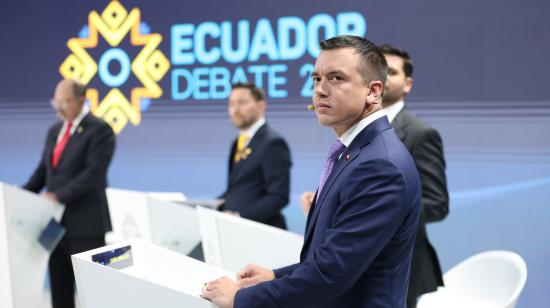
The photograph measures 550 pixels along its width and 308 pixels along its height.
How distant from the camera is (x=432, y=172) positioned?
2.79m

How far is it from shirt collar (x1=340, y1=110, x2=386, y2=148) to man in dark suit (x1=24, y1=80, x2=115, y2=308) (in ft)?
9.19

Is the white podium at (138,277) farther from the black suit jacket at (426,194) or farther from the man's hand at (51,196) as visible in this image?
the man's hand at (51,196)

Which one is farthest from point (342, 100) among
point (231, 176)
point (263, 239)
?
point (231, 176)

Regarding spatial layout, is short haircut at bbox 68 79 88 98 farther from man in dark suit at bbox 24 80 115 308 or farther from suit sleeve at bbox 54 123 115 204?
suit sleeve at bbox 54 123 115 204

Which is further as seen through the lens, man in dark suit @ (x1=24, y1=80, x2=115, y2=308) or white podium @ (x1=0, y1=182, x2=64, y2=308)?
man in dark suit @ (x1=24, y1=80, x2=115, y2=308)

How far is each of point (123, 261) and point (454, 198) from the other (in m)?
3.34

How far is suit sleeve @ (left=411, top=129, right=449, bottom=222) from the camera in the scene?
277 centimetres

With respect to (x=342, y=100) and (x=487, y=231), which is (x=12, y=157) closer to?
(x=487, y=231)

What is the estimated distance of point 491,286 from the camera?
10.4 feet

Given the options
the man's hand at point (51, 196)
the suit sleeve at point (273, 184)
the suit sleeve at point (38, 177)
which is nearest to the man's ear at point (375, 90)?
the suit sleeve at point (273, 184)

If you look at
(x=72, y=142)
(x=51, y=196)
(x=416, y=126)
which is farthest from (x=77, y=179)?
(x=416, y=126)

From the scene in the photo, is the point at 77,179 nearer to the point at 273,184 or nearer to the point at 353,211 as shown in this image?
the point at 273,184

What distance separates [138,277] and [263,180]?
2352 millimetres

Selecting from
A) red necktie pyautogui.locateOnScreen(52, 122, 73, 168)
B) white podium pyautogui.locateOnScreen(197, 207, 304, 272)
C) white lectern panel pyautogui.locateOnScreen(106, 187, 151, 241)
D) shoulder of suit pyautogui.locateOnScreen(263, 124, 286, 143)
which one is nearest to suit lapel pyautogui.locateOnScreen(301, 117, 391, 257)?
white podium pyautogui.locateOnScreen(197, 207, 304, 272)
